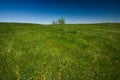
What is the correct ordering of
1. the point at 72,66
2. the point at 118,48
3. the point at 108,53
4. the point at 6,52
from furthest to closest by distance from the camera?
the point at 118,48 < the point at 108,53 < the point at 6,52 < the point at 72,66

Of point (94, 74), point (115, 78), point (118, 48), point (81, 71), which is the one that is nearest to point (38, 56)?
point (81, 71)

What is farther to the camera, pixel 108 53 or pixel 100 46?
pixel 100 46

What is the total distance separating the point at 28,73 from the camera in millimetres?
12000

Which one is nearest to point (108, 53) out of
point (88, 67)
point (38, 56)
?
point (88, 67)

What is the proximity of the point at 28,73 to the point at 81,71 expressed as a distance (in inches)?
193

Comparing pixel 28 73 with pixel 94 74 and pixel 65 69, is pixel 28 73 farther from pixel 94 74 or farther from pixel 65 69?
pixel 94 74

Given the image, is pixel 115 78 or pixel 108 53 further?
pixel 108 53

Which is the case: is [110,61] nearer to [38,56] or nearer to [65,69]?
[65,69]

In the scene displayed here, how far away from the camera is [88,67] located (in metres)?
14.0

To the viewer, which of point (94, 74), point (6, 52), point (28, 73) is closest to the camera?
point (28, 73)

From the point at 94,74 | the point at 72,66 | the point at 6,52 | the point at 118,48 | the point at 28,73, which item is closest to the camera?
the point at 28,73

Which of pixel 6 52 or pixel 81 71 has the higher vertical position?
pixel 6 52

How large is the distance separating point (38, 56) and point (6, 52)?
11.2 feet

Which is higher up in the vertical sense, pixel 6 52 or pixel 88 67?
pixel 6 52
